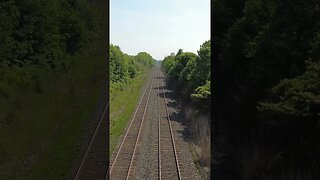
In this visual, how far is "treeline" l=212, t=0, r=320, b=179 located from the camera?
1112 centimetres

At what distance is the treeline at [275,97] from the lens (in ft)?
36.5

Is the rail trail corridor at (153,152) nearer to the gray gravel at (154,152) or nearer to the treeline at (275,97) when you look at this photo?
the gray gravel at (154,152)

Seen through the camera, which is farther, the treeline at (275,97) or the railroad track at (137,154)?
the railroad track at (137,154)

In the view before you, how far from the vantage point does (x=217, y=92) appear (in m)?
23.5

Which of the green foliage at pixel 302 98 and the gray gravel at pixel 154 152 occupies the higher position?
the green foliage at pixel 302 98

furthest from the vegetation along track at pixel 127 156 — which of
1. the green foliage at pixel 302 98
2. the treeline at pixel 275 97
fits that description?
the green foliage at pixel 302 98
